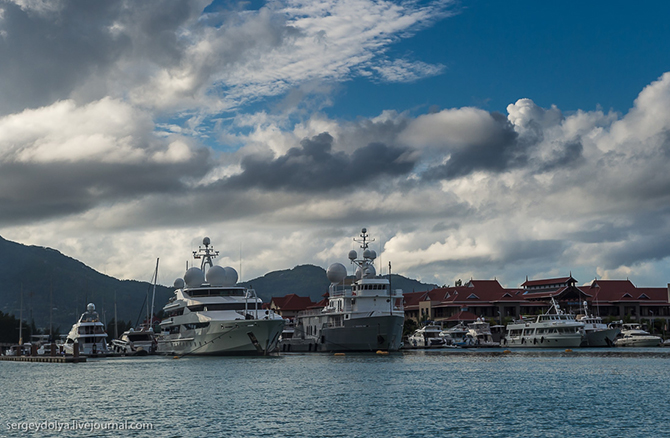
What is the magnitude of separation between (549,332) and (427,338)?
81.1 ft

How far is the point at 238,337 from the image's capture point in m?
84.3

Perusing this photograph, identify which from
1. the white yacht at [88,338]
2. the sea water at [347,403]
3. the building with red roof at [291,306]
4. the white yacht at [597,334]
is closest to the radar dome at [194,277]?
the white yacht at [88,338]

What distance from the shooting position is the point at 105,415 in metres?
39.2

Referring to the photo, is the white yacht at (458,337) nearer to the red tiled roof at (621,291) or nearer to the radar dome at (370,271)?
the radar dome at (370,271)

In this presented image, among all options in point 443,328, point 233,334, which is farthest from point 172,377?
point 443,328

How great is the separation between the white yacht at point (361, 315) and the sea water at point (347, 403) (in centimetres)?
2996

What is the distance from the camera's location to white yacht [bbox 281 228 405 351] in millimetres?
98125

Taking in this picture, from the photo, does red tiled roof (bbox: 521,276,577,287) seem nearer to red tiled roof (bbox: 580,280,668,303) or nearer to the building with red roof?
red tiled roof (bbox: 580,280,668,303)

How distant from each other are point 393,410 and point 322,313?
7148cm

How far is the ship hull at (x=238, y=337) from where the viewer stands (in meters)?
83.7

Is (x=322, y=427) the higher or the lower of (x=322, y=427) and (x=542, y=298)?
the lower

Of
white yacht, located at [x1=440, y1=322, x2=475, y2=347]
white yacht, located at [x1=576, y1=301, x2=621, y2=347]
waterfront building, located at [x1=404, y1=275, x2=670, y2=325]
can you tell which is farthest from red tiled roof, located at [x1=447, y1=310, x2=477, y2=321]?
white yacht, located at [x1=576, y1=301, x2=621, y2=347]

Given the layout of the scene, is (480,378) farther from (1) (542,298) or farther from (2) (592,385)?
(1) (542,298)

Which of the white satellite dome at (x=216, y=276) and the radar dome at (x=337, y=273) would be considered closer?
the white satellite dome at (x=216, y=276)
